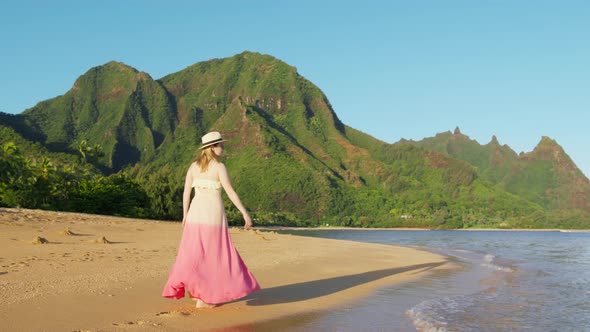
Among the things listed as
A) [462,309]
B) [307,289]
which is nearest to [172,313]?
[307,289]

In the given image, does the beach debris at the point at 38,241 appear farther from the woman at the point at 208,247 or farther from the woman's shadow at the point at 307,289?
the woman at the point at 208,247

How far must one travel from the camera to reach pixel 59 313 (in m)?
6.25

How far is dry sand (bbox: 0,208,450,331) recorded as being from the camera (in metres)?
6.23

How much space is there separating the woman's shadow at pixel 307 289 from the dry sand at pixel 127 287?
0.02 m

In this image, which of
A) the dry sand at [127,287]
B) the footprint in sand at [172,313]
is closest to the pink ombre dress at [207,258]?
the footprint in sand at [172,313]

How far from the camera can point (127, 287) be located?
841cm

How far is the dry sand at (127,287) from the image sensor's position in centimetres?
623

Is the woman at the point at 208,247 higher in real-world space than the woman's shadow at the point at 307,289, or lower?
higher

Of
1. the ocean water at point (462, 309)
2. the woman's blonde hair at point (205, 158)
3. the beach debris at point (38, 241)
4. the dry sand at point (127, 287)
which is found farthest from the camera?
the beach debris at point (38, 241)

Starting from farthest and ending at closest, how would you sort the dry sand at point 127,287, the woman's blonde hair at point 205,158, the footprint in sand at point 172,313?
the woman's blonde hair at point 205,158
the footprint in sand at point 172,313
the dry sand at point 127,287

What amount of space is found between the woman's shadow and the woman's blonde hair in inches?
88.5

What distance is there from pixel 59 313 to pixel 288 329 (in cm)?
271

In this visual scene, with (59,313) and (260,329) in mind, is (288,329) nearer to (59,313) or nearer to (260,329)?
(260,329)

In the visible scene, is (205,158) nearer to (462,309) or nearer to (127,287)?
(127,287)
